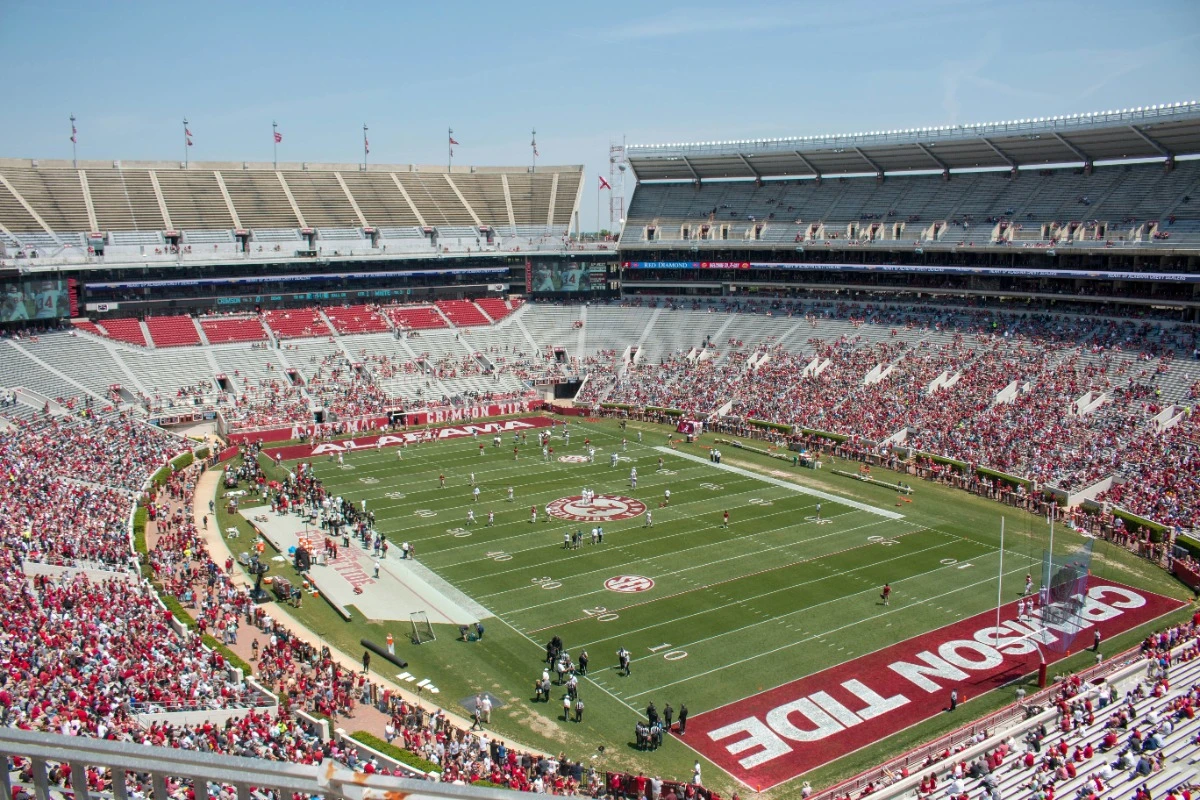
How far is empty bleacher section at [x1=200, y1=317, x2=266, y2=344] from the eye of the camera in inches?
2379

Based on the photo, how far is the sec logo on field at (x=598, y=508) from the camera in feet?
123

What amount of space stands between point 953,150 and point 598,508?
3792 centimetres

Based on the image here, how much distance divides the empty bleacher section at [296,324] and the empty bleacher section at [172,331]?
4.89 metres

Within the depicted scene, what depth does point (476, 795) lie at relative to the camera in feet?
12.3

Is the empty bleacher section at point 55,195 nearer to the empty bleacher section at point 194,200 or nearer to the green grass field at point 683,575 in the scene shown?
the empty bleacher section at point 194,200

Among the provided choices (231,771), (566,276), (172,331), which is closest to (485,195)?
(566,276)

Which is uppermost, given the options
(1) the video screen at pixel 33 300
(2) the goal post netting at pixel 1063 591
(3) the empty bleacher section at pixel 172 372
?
(1) the video screen at pixel 33 300

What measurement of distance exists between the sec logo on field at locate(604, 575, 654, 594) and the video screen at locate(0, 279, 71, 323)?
4236cm

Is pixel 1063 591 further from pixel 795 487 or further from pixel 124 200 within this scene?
pixel 124 200

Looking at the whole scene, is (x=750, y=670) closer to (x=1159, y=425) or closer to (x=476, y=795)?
(x=476, y=795)

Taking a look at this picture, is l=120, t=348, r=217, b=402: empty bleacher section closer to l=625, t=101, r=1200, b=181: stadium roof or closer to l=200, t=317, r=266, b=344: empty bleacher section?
l=200, t=317, r=266, b=344: empty bleacher section

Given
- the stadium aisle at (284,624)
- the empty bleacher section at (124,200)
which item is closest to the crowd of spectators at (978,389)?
the stadium aisle at (284,624)

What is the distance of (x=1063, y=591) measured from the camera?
22.5 metres

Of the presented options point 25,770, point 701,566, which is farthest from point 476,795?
point 701,566
